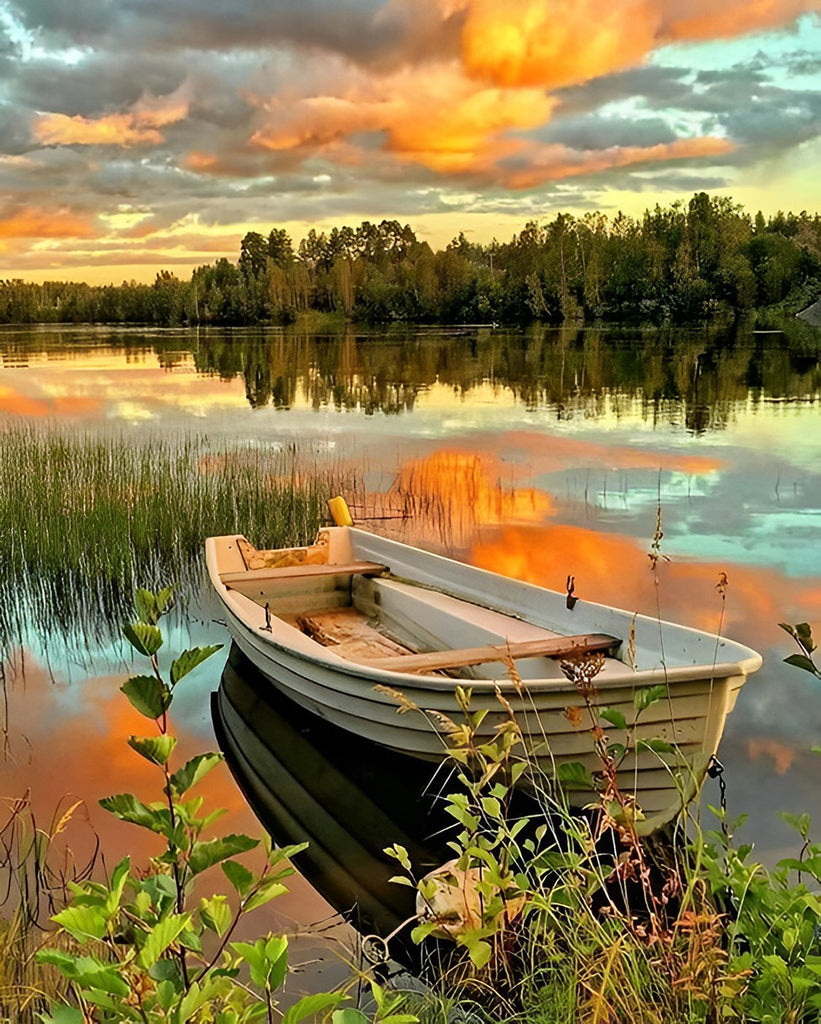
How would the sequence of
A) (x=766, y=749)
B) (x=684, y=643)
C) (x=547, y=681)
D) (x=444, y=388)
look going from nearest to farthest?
(x=547, y=681)
(x=684, y=643)
(x=766, y=749)
(x=444, y=388)

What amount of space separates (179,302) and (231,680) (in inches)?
3015

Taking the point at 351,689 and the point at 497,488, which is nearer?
the point at 351,689

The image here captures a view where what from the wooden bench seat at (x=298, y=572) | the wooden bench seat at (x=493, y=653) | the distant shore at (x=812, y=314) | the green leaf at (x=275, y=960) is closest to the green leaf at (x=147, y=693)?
the green leaf at (x=275, y=960)

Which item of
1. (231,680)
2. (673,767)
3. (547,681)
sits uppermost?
(547,681)

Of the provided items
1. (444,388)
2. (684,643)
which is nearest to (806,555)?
(684,643)

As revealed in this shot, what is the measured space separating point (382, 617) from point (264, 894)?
191 inches

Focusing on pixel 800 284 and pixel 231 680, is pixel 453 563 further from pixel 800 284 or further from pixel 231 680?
pixel 800 284

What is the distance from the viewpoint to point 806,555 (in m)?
8.98

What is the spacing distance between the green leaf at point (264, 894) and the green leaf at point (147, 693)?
30 centimetres

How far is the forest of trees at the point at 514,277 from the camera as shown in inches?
2325

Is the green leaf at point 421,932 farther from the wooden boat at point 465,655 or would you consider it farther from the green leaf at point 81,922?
the green leaf at point 81,922

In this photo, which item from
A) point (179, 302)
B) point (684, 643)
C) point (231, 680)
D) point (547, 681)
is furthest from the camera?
point (179, 302)

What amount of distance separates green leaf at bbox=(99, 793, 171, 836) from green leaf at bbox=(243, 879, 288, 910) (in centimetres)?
16

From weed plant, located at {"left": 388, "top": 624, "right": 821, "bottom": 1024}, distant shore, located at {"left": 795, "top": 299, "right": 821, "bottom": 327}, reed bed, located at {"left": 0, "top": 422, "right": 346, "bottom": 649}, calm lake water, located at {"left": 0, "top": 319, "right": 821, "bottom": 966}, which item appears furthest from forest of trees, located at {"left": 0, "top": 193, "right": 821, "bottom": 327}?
weed plant, located at {"left": 388, "top": 624, "right": 821, "bottom": 1024}
